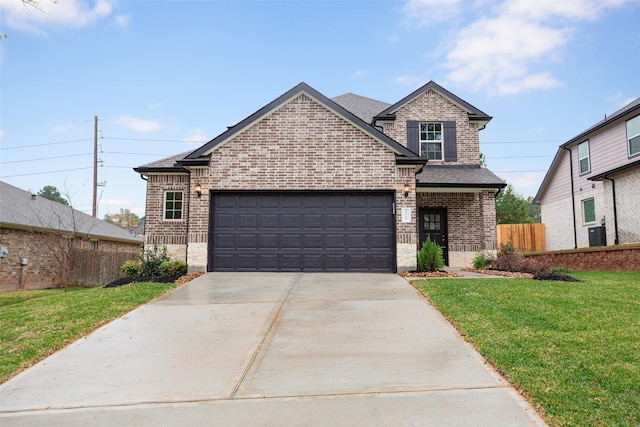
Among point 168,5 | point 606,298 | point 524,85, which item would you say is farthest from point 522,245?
point 168,5

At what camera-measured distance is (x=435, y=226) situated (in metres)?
15.3

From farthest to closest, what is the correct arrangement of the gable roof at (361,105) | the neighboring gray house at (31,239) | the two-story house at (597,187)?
the gable roof at (361,105) < the neighboring gray house at (31,239) < the two-story house at (597,187)

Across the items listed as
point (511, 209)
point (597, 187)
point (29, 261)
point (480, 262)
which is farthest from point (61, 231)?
point (511, 209)

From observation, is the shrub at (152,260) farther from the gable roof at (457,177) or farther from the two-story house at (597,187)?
the two-story house at (597,187)

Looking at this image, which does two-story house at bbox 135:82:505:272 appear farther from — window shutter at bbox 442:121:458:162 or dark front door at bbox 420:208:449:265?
window shutter at bbox 442:121:458:162

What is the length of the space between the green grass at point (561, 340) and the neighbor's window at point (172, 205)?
28.2 feet

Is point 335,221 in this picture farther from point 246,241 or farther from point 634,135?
point 634,135

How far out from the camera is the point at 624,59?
666 inches

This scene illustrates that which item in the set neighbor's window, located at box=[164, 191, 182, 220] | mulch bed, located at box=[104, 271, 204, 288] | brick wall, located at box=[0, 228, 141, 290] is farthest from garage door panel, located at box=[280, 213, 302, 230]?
Result: brick wall, located at box=[0, 228, 141, 290]

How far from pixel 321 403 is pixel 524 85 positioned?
60.9ft

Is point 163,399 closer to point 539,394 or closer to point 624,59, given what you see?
point 539,394

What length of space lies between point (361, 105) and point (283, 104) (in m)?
7.43

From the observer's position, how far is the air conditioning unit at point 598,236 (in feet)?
57.3

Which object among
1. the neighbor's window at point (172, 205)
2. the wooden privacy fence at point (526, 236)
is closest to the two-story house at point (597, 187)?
the wooden privacy fence at point (526, 236)
